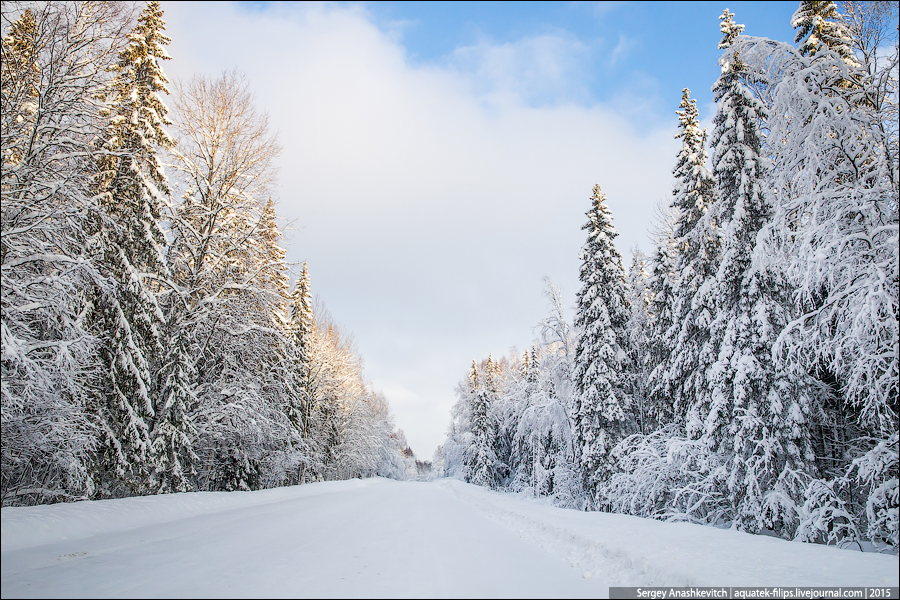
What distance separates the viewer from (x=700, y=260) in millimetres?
15008

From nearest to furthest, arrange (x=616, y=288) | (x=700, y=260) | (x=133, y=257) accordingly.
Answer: (x=133, y=257)
(x=700, y=260)
(x=616, y=288)

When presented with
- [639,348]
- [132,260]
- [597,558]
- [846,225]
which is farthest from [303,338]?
[846,225]

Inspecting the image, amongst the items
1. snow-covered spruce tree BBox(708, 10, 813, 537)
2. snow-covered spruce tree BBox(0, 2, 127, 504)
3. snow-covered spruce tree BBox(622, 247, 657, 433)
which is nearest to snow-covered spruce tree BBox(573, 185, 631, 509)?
snow-covered spruce tree BBox(622, 247, 657, 433)

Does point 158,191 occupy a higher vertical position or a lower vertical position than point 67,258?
higher

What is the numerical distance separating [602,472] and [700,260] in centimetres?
941

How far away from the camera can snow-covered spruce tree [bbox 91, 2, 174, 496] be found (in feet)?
37.1

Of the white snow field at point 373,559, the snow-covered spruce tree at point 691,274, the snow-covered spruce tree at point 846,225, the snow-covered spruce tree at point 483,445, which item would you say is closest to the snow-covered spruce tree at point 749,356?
the snow-covered spruce tree at point 691,274

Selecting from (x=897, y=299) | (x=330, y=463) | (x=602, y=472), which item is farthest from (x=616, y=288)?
(x=330, y=463)

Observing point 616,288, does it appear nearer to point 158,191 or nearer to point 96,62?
point 158,191

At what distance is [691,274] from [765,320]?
4.25 m

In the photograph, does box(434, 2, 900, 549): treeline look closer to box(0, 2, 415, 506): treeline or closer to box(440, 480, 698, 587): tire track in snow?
box(440, 480, 698, 587): tire track in snow

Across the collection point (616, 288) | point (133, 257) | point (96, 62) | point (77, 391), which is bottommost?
point (77, 391)

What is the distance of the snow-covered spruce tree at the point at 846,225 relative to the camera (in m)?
7.10

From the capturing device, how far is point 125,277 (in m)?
11.6
